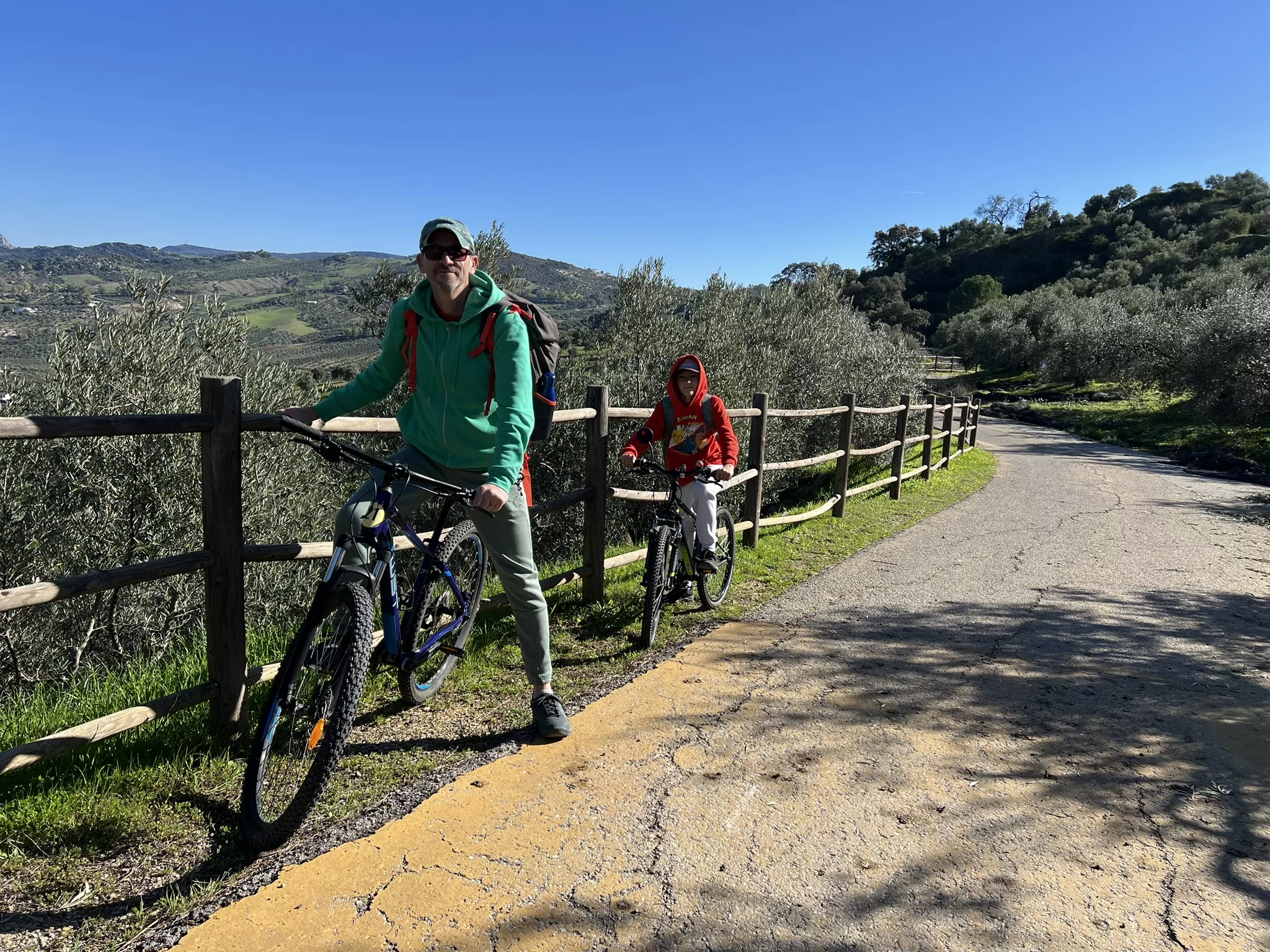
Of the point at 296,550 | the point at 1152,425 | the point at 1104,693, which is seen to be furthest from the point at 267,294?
the point at 1104,693

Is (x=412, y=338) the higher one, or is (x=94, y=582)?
(x=412, y=338)

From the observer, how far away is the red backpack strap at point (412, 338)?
3107 mm

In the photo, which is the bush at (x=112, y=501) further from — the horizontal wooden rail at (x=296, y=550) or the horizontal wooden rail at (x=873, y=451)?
the horizontal wooden rail at (x=873, y=451)

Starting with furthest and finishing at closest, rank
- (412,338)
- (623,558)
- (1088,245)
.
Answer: (1088,245)
(623,558)
(412,338)

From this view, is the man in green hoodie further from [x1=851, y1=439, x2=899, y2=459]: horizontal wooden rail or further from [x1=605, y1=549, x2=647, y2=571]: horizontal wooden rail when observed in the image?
[x1=851, y1=439, x2=899, y2=459]: horizontal wooden rail

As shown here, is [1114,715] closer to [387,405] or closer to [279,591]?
[279,591]

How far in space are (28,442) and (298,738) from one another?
26.5ft

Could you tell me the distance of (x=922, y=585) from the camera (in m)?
6.59

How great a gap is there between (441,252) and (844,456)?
760 cm

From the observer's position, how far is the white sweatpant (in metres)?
5.15

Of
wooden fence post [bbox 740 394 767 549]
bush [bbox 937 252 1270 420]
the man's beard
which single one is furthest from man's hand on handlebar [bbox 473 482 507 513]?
bush [bbox 937 252 1270 420]

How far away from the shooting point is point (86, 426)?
259 centimetres

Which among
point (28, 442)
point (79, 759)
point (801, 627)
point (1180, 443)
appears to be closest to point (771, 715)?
point (801, 627)

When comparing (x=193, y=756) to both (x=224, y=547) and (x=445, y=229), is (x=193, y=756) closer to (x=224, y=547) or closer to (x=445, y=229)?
(x=224, y=547)
